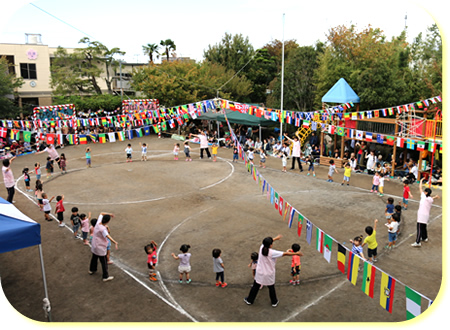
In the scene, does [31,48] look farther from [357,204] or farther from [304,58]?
[357,204]

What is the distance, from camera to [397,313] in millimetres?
9102

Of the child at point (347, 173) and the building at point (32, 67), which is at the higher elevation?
the building at point (32, 67)

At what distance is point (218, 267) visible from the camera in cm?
1033

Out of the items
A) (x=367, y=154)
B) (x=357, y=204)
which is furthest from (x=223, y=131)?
(x=357, y=204)

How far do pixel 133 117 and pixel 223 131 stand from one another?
301 inches

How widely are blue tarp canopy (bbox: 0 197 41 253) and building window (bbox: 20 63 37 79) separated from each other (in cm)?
3844

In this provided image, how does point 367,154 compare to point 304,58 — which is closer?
point 367,154

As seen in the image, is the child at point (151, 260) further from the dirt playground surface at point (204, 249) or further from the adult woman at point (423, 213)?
the adult woman at point (423, 213)

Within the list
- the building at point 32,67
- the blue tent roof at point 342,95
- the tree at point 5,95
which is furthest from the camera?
the building at point 32,67

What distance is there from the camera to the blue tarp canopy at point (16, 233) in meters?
8.23

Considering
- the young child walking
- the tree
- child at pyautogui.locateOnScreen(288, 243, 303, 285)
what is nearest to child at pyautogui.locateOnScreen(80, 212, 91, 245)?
child at pyautogui.locateOnScreen(288, 243, 303, 285)

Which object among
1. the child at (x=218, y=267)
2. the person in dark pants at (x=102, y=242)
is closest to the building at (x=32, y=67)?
the person in dark pants at (x=102, y=242)

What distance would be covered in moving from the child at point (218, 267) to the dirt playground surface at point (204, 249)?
0.65 feet

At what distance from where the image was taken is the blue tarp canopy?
8227 millimetres
